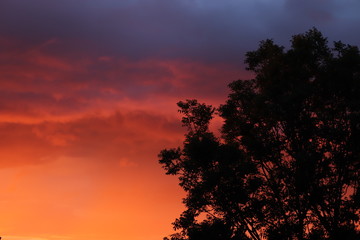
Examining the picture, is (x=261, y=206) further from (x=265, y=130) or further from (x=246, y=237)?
(x=265, y=130)

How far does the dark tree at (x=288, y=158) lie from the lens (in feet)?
106

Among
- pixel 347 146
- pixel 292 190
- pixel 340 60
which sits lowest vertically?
pixel 292 190

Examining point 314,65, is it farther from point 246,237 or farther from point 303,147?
point 246,237

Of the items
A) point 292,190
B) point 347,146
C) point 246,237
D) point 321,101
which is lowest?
point 246,237

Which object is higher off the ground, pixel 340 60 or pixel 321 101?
pixel 340 60

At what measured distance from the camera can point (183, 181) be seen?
3438 centimetres

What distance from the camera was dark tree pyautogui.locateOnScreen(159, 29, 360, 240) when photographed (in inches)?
1272

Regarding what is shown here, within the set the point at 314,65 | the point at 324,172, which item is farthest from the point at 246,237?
the point at 314,65

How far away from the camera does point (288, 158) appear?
3484 centimetres

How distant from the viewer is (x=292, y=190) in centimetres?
3356

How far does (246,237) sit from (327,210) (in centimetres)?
604

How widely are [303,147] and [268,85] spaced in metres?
5.23

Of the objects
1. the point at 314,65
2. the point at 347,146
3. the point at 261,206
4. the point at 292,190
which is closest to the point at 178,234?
the point at 261,206

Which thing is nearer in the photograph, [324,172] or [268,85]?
[324,172]
